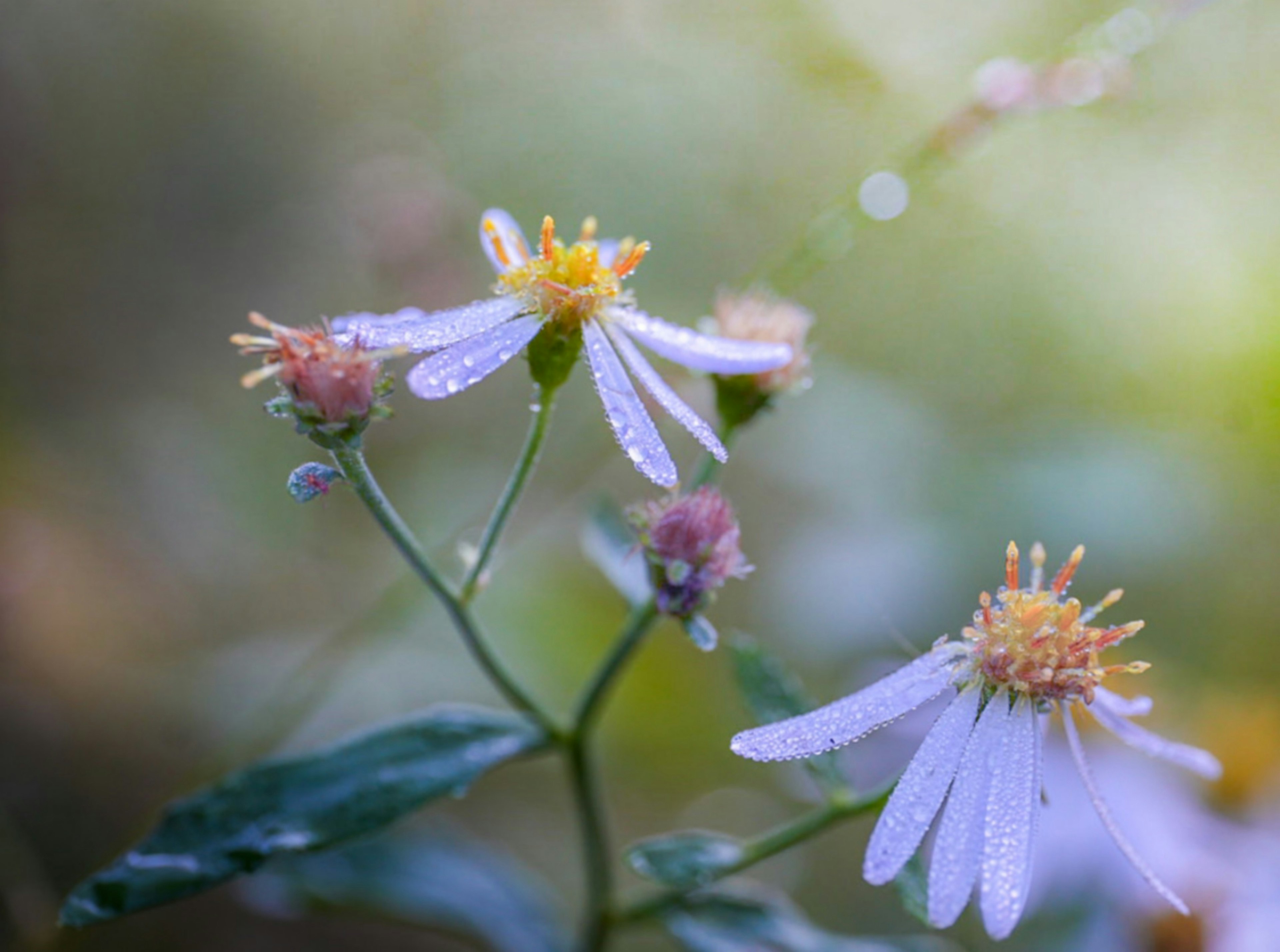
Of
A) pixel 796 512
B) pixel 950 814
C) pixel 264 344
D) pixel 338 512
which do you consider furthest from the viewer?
pixel 796 512

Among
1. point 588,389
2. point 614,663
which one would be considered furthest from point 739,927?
point 588,389

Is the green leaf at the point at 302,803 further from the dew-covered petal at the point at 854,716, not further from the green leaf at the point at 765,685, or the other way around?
the dew-covered petal at the point at 854,716

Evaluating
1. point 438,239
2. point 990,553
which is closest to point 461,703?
point 438,239

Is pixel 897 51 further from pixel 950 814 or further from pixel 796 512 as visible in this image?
pixel 950 814

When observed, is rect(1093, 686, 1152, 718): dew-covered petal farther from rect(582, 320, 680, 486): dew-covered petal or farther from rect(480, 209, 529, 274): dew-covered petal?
rect(480, 209, 529, 274): dew-covered petal

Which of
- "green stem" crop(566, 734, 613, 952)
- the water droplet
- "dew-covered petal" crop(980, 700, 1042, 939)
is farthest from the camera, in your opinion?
the water droplet

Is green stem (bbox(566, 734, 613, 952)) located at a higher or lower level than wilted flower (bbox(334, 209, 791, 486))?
lower

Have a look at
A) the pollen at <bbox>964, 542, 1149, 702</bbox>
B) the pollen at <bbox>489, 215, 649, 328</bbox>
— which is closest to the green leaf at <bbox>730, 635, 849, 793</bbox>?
the pollen at <bbox>964, 542, 1149, 702</bbox>
